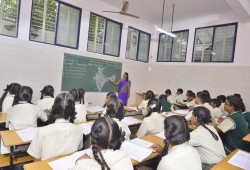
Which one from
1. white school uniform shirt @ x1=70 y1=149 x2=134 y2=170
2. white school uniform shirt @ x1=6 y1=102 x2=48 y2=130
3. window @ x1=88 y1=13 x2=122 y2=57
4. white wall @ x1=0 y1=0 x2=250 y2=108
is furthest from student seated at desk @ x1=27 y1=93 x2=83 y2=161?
window @ x1=88 y1=13 x2=122 y2=57

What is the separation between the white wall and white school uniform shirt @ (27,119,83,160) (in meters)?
Result: 3.77

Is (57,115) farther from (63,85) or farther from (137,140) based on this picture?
(63,85)

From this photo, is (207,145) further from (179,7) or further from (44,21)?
(179,7)

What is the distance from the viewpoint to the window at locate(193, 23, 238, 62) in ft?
21.0

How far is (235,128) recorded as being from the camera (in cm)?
269

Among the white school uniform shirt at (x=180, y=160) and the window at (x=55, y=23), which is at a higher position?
the window at (x=55, y=23)

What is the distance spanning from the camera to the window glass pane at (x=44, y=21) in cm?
519

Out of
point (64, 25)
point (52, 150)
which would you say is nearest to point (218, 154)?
point (52, 150)

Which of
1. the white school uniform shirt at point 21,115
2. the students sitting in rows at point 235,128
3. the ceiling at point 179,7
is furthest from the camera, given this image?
the ceiling at point 179,7

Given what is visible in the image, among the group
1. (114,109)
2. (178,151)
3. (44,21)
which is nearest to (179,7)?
(44,21)

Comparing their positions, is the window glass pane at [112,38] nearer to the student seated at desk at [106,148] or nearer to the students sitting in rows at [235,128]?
the students sitting in rows at [235,128]

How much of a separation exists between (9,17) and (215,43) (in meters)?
6.34

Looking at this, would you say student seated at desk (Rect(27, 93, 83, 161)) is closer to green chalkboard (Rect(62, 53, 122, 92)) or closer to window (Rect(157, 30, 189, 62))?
green chalkboard (Rect(62, 53, 122, 92))

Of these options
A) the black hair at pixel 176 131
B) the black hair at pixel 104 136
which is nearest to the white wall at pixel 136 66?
the black hair at pixel 104 136
